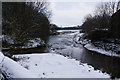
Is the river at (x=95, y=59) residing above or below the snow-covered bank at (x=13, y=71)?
below

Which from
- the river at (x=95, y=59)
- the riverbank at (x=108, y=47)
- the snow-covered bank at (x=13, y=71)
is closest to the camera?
the snow-covered bank at (x=13, y=71)

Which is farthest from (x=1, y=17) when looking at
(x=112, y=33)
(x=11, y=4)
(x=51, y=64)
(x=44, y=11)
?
(x=51, y=64)

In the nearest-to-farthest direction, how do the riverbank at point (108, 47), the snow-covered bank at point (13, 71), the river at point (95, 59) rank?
1. the snow-covered bank at point (13, 71)
2. the river at point (95, 59)
3. the riverbank at point (108, 47)

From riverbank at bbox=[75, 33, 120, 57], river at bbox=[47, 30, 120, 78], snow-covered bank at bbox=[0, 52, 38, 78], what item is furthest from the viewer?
riverbank at bbox=[75, 33, 120, 57]

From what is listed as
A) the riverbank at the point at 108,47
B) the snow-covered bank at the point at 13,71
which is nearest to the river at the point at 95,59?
the riverbank at the point at 108,47

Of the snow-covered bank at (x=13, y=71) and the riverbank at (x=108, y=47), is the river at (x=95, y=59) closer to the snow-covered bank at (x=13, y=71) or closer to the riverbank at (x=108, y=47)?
the riverbank at (x=108, y=47)

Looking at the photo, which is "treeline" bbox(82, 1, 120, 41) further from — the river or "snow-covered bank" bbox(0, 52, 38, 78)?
"snow-covered bank" bbox(0, 52, 38, 78)

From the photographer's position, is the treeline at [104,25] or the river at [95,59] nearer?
the river at [95,59]

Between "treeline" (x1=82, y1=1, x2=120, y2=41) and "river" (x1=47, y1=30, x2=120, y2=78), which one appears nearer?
"river" (x1=47, y1=30, x2=120, y2=78)

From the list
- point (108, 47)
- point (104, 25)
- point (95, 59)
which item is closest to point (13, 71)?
point (95, 59)

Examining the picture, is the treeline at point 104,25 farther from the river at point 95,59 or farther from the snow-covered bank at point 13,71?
the snow-covered bank at point 13,71

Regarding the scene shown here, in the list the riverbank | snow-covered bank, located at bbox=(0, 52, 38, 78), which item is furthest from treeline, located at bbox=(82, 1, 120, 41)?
snow-covered bank, located at bbox=(0, 52, 38, 78)

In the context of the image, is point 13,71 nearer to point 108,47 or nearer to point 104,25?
point 108,47

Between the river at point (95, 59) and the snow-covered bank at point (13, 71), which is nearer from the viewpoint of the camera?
the snow-covered bank at point (13, 71)
